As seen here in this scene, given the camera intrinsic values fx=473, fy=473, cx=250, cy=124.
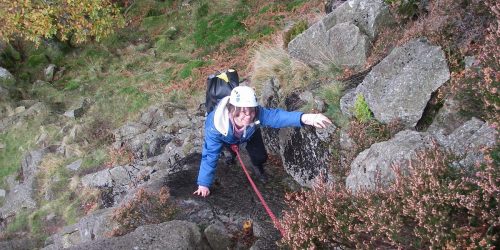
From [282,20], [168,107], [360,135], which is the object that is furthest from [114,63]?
[360,135]

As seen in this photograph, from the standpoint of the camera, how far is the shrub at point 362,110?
5758 mm

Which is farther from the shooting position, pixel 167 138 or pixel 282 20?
pixel 282 20

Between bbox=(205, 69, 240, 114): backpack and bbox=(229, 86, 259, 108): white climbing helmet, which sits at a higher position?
bbox=(229, 86, 259, 108): white climbing helmet

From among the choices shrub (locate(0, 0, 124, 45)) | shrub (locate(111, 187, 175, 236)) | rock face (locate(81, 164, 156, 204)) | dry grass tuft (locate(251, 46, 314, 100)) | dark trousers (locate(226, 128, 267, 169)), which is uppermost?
shrub (locate(0, 0, 124, 45))

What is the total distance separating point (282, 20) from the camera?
13.4 meters

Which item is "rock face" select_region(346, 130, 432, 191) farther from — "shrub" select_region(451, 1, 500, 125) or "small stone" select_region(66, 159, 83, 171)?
"small stone" select_region(66, 159, 83, 171)

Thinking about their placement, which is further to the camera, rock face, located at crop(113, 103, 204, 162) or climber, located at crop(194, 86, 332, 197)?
rock face, located at crop(113, 103, 204, 162)

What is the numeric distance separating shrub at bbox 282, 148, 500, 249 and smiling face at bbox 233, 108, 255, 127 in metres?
1.66

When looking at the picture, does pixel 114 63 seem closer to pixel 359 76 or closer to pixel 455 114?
pixel 359 76

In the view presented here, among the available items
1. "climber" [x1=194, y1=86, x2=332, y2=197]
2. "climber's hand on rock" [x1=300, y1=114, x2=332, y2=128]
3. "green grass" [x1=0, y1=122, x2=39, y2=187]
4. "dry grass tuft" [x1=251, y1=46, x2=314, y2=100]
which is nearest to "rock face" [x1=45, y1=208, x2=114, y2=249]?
"climber" [x1=194, y1=86, x2=332, y2=197]

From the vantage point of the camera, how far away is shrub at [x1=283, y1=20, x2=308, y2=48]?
929 centimetres

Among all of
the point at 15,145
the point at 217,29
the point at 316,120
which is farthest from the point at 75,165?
the point at 316,120

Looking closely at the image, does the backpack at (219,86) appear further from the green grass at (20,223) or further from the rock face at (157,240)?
the green grass at (20,223)

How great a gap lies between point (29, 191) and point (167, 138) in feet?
12.8
